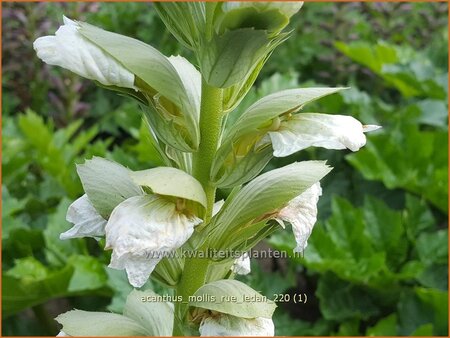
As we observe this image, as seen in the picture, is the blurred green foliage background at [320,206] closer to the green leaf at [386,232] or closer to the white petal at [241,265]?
the green leaf at [386,232]

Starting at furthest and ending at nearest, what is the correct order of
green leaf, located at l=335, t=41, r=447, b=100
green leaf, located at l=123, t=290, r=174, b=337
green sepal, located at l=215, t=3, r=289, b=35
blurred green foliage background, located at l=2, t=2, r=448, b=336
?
green leaf, located at l=335, t=41, r=447, b=100, blurred green foliage background, located at l=2, t=2, r=448, b=336, green leaf, located at l=123, t=290, r=174, b=337, green sepal, located at l=215, t=3, r=289, b=35

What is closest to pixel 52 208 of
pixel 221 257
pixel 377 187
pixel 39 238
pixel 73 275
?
pixel 39 238

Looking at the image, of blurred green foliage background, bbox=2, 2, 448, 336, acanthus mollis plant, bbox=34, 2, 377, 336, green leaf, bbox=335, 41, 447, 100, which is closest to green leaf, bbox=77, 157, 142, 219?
acanthus mollis plant, bbox=34, 2, 377, 336

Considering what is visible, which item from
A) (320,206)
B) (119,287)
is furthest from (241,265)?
(320,206)

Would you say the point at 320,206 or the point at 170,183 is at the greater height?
the point at 320,206

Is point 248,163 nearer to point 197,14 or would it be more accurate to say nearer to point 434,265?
point 197,14

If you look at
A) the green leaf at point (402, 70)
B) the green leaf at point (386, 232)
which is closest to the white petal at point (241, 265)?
the green leaf at point (386, 232)

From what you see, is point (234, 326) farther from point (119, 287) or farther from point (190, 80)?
point (119, 287)

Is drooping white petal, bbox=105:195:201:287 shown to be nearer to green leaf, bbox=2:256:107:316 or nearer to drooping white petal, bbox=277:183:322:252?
drooping white petal, bbox=277:183:322:252
